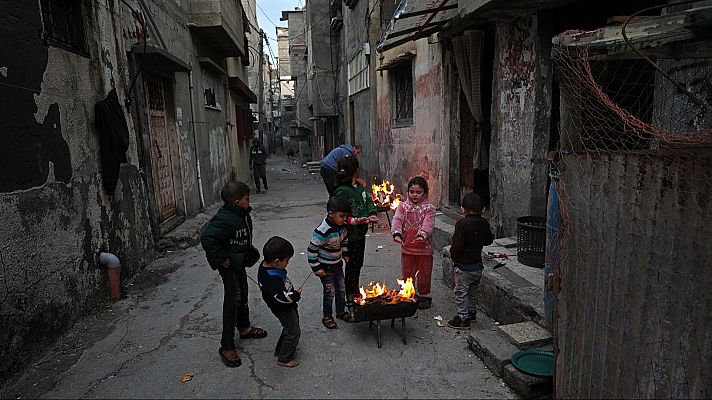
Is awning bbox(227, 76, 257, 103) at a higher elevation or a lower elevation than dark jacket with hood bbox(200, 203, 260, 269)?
higher

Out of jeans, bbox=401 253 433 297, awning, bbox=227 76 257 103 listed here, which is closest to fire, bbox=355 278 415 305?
jeans, bbox=401 253 433 297

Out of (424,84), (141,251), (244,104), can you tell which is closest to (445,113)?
(424,84)

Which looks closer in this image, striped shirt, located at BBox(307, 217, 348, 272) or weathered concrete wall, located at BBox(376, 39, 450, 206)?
striped shirt, located at BBox(307, 217, 348, 272)

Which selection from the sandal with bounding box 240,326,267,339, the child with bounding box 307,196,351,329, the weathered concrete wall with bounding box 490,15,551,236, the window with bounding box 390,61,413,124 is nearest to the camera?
the child with bounding box 307,196,351,329

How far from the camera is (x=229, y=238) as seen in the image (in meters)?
3.89

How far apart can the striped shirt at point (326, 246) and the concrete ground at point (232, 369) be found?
2.69 ft

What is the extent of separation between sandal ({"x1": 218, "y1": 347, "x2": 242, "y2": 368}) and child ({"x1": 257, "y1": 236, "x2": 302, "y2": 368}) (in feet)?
1.31

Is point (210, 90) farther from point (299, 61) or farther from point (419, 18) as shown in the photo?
point (299, 61)

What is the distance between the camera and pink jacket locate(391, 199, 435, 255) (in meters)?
4.77

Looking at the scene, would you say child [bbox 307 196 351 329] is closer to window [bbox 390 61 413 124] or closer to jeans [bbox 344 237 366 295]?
jeans [bbox 344 237 366 295]

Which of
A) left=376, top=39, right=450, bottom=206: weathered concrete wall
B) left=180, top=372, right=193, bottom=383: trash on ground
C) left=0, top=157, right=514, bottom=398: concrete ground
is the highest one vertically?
left=376, top=39, right=450, bottom=206: weathered concrete wall

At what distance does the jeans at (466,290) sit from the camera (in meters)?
4.35

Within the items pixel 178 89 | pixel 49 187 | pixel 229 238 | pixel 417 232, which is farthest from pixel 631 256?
pixel 178 89

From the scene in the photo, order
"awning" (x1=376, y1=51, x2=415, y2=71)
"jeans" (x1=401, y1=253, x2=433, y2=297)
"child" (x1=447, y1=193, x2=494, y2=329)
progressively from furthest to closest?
"awning" (x1=376, y1=51, x2=415, y2=71) < "jeans" (x1=401, y1=253, x2=433, y2=297) < "child" (x1=447, y1=193, x2=494, y2=329)
